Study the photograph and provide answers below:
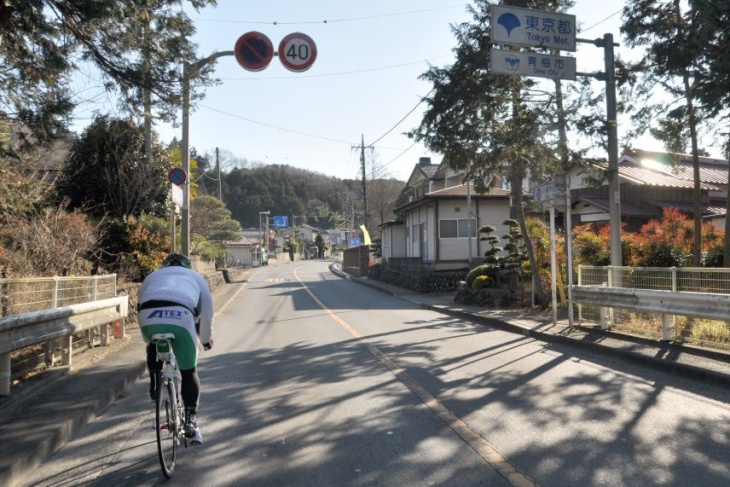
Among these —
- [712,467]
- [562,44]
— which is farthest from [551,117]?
[712,467]

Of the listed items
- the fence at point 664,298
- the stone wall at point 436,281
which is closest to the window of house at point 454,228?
the stone wall at point 436,281

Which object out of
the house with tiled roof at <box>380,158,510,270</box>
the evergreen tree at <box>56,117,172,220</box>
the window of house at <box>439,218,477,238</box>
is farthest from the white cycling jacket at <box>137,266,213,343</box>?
the window of house at <box>439,218,477,238</box>

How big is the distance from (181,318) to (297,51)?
7252 millimetres

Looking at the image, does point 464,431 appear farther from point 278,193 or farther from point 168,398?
point 278,193

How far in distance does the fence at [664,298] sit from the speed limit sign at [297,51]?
6613mm

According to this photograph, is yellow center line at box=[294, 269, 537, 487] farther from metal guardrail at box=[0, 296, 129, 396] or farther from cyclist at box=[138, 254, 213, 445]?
metal guardrail at box=[0, 296, 129, 396]

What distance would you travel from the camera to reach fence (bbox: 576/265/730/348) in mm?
8156

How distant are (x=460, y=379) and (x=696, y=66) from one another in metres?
6.64

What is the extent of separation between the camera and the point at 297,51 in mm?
10508

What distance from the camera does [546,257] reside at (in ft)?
53.7

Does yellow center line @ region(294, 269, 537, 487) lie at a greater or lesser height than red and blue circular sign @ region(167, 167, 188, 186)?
lesser

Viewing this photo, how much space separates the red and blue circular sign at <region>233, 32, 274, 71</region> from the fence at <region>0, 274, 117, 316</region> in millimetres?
4706

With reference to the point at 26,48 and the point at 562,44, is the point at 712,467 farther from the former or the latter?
the point at 26,48

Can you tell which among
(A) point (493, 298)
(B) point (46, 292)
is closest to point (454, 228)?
(A) point (493, 298)
